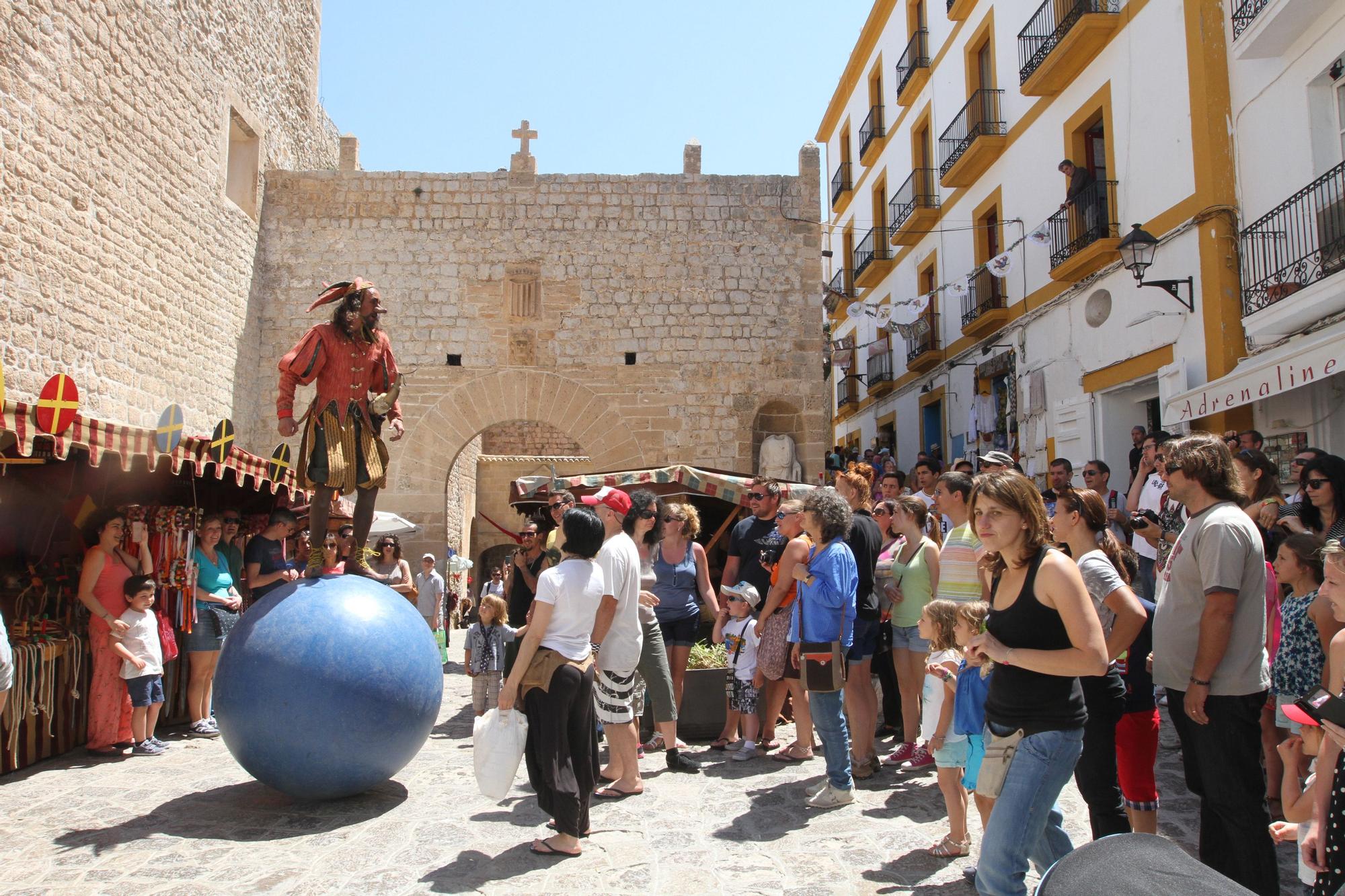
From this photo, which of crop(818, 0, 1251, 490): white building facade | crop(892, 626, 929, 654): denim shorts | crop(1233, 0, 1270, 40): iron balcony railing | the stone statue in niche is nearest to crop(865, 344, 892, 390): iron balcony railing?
crop(818, 0, 1251, 490): white building facade

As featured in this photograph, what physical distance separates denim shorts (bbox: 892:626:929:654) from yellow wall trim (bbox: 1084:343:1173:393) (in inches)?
272

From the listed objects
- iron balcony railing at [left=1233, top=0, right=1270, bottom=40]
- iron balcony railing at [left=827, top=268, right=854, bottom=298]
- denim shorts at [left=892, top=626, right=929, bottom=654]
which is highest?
iron balcony railing at [left=827, top=268, right=854, bottom=298]

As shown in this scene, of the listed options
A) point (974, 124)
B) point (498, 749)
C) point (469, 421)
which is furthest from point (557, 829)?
point (974, 124)

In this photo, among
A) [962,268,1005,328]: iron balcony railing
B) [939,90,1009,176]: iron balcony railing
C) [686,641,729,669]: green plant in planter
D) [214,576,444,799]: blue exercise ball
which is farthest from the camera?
[939,90,1009,176]: iron balcony railing

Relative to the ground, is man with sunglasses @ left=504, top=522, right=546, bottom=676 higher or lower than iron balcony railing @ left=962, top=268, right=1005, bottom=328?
lower

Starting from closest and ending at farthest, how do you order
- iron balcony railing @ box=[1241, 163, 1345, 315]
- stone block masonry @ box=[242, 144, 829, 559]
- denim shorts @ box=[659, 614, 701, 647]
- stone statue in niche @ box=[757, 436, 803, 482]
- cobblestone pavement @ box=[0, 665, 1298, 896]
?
cobblestone pavement @ box=[0, 665, 1298, 896] < denim shorts @ box=[659, 614, 701, 647] < iron balcony railing @ box=[1241, 163, 1345, 315] < stone statue in niche @ box=[757, 436, 803, 482] < stone block masonry @ box=[242, 144, 829, 559]

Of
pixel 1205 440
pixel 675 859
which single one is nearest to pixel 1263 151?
pixel 1205 440

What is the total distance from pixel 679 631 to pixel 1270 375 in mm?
6088

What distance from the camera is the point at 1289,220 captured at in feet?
30.2

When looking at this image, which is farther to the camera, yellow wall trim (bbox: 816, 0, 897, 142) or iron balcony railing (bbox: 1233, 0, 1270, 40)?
yellow wall trim (bbox: 816, 0, 897, 142)

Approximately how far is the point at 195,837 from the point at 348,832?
638 millimetres

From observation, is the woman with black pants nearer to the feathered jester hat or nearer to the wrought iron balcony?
the feathered jester hat

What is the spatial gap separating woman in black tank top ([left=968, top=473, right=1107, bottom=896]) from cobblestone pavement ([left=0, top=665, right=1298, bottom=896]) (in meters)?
1.00

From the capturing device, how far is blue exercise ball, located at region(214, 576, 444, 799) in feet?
14.0
